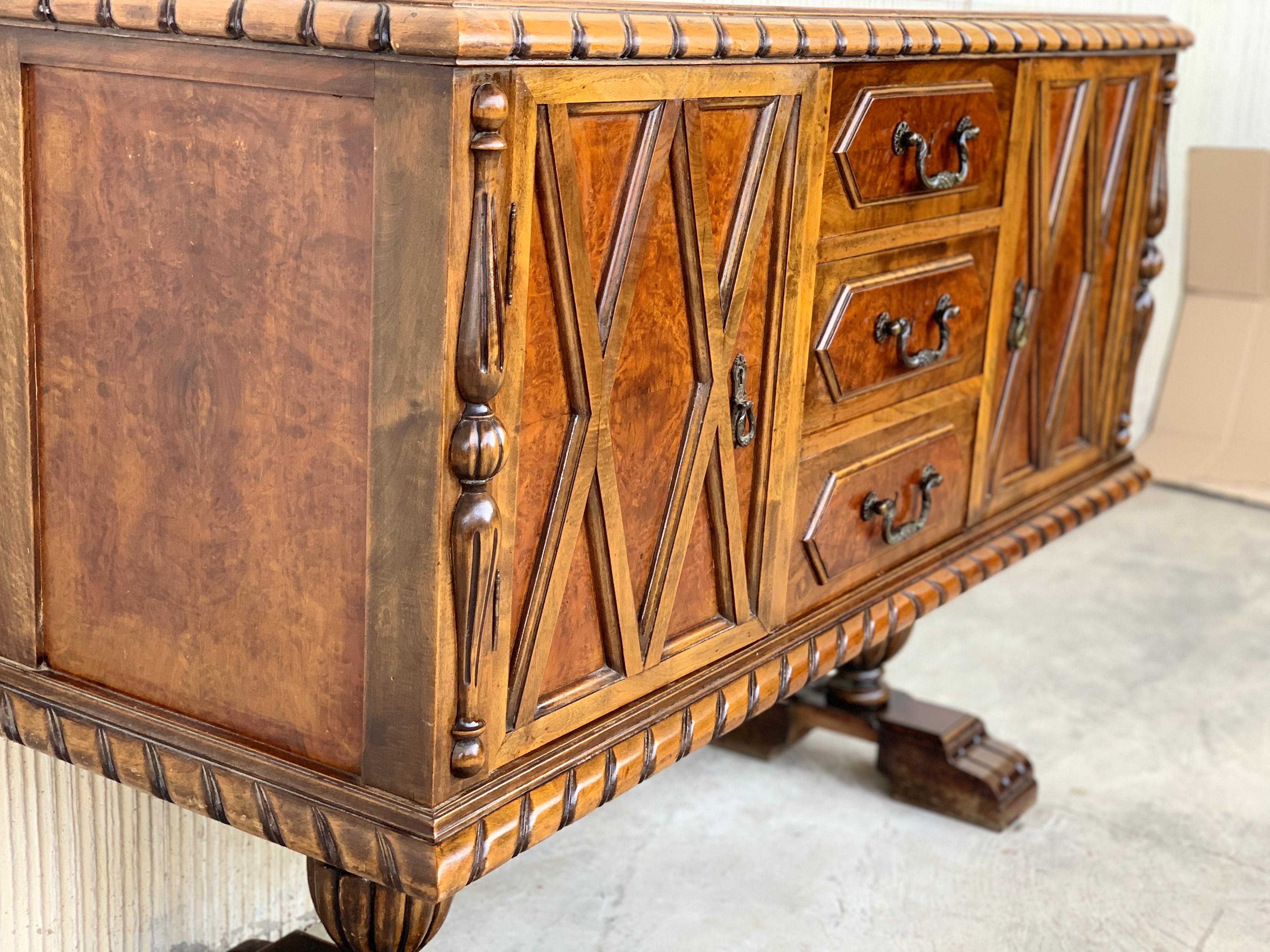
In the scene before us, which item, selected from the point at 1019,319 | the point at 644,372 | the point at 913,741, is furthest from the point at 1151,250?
the point at 644,372

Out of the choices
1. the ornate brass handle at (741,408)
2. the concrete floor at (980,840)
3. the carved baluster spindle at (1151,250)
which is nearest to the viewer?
the ornate brass handle at (741,408)

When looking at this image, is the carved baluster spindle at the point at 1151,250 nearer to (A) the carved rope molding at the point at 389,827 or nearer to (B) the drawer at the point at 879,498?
(B) the drawer at the point at 879,498

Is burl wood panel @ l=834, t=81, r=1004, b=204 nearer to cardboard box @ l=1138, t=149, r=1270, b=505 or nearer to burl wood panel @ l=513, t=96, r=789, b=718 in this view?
burl wood panel @ l=513, t=96, r=789, b=718

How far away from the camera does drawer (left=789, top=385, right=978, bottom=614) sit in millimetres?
1589

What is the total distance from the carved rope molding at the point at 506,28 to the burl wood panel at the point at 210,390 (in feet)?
0.17

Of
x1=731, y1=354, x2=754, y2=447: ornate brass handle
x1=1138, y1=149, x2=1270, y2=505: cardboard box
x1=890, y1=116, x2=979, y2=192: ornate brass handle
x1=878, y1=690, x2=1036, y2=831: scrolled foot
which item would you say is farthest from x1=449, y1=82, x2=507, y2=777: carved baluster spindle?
x1=1138, y1=149, x2=1270, y2=505: cardboard box

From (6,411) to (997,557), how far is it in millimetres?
1256

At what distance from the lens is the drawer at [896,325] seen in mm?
1531

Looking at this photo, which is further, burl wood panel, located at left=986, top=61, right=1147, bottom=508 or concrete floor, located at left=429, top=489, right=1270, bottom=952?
concrete floor, located at left=429, top=489, right=1270, bottom=952

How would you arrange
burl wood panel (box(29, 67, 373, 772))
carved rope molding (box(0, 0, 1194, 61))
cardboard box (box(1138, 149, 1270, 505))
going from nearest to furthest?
carved rope molding (box(0, 0, 1194, 61)) < burl wood panel (box(29, 67, 373, 772)) < cardboard box (box(1138, 149, 1270, 505))

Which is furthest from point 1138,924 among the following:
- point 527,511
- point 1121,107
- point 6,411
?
point 6,411

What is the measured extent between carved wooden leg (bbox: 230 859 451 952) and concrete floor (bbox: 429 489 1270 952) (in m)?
0.64

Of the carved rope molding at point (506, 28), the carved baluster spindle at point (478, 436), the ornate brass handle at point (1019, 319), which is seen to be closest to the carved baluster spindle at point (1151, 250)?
the ornate brass handle at point (1019, 319)

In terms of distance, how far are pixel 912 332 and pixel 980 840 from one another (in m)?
0.98
